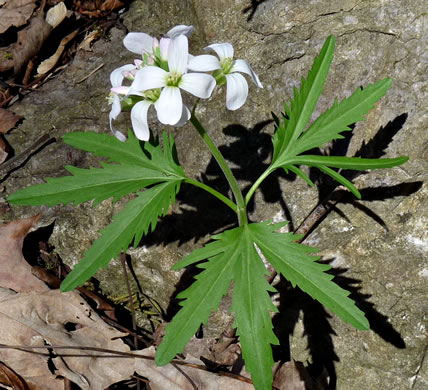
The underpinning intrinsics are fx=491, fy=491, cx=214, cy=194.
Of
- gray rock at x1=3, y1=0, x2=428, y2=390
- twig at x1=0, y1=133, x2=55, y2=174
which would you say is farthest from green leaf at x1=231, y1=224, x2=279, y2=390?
twig at x1=0, y1=133, x2=55, y2=174

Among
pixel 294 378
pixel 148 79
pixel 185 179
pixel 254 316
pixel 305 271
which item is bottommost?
pixel 294 378

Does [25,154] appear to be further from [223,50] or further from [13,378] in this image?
[223,50]

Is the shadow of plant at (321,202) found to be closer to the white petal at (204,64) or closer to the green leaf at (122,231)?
the green leaf at (122,231)

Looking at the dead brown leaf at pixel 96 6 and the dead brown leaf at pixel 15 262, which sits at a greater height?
the dead brown leaf at pixel 96 6

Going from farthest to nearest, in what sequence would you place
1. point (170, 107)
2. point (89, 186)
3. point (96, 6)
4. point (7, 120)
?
1. point (96, 6)
2. point (7, 120)
3. point (89, 186)
4. point (170, 107)

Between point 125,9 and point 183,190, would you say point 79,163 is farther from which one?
point 125,9

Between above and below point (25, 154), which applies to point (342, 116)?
above

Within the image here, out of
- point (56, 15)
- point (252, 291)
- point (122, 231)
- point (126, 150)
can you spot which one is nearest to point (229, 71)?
point (126, 150)

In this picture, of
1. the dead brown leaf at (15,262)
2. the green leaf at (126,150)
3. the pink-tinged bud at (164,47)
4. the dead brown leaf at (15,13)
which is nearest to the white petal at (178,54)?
the pink-tinged bud at (164,47)
